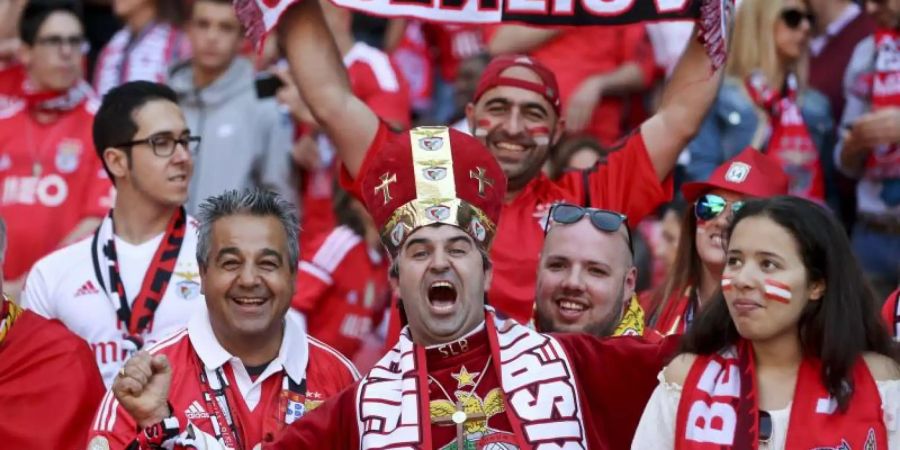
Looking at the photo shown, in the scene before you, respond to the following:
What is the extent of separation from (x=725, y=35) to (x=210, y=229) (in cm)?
198

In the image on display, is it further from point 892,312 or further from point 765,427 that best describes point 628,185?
point 765,427

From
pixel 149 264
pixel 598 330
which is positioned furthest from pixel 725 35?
pixel 149 264

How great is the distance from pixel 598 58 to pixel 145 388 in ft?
15.7

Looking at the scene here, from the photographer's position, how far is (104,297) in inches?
278

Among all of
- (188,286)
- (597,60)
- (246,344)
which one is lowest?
(246,344)

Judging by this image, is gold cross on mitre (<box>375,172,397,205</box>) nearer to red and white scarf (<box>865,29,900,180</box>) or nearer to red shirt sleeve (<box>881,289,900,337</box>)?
red shirt sleeve (<box>881,289,900,337</box>)

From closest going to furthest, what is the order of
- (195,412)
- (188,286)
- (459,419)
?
(459,419)
(195,412)
(188,286)

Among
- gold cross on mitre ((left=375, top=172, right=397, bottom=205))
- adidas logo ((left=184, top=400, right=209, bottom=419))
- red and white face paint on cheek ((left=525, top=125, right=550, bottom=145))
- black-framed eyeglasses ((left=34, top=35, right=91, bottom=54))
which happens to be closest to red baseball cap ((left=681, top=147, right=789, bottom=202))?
red and white face paint on cheek ((left=525, top=125, right=550, bottom=145))

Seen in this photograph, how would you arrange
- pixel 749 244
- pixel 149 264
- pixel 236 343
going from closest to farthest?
pixel 749 244
pixel 236 343
pixel 149 264

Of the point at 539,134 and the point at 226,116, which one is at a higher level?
the point at 226,116

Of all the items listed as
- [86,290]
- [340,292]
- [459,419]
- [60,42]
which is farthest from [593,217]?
[60,42]

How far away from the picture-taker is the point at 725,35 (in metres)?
6.63

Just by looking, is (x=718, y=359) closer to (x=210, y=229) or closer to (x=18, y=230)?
(x=210, y=229)

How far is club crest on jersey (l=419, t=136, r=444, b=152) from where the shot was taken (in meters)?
5.39
